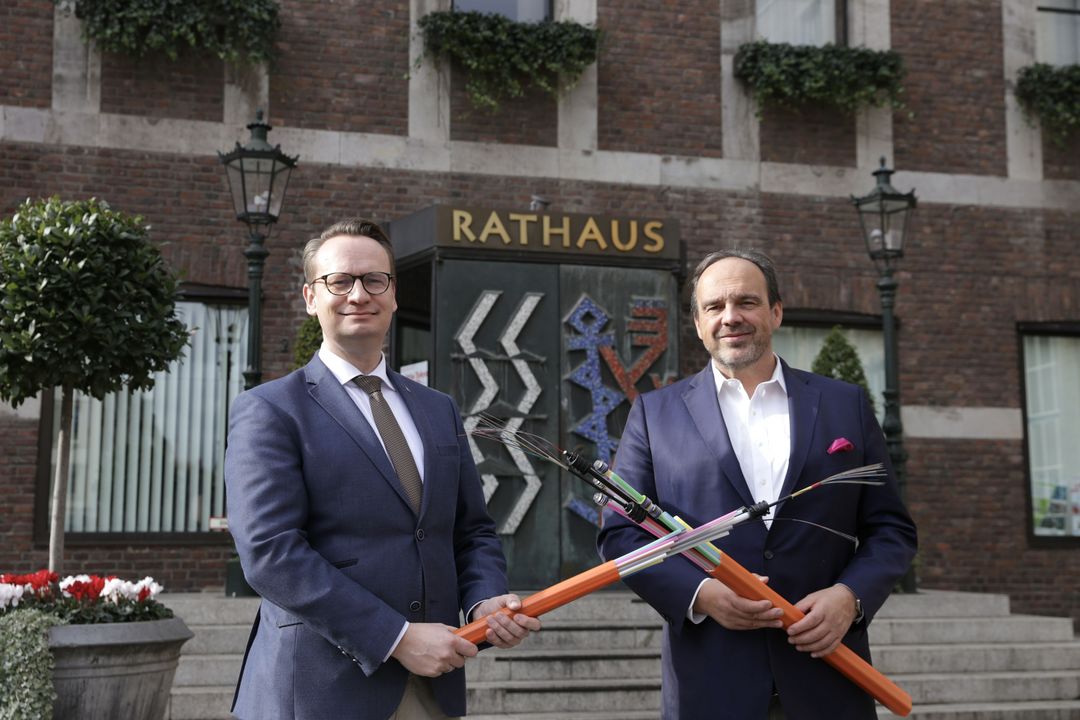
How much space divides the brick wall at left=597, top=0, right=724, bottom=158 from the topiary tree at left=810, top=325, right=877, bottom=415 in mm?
2215

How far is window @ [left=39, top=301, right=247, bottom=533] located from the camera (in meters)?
10.2

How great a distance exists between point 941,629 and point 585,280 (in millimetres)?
3800

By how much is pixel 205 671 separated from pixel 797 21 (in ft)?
27.9

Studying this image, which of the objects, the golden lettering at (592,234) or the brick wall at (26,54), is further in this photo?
the brick wall at (26,54)

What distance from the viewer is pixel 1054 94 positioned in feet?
40.1

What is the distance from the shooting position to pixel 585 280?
9984 millimetres

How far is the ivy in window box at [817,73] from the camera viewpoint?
455 inches

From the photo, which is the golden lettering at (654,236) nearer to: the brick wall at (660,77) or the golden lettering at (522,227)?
the golden lettering at (522,227)

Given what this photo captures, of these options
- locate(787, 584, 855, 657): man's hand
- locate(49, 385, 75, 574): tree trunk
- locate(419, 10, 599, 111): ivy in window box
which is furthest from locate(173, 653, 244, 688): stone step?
locate(419, 10, 599, 111): ivy in window box

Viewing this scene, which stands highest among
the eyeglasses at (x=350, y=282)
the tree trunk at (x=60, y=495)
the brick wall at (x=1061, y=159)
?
the brick wall at (x=1061, y=159)

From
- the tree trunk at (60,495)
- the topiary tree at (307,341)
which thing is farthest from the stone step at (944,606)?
the tree trunk at (60,495)

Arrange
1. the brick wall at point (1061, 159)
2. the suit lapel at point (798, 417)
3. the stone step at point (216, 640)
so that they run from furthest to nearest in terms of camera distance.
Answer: the brick wall at point (1061, 159), the stone step at point (216, 640), the suit lapel at point (798, 417)

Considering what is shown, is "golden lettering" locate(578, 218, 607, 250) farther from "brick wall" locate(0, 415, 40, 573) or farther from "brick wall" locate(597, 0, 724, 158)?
"brick wall" locate(0, 415, 40, 573)

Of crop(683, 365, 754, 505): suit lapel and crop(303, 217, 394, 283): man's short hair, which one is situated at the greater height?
crop(303, 217, 394, 283): man's short hair
